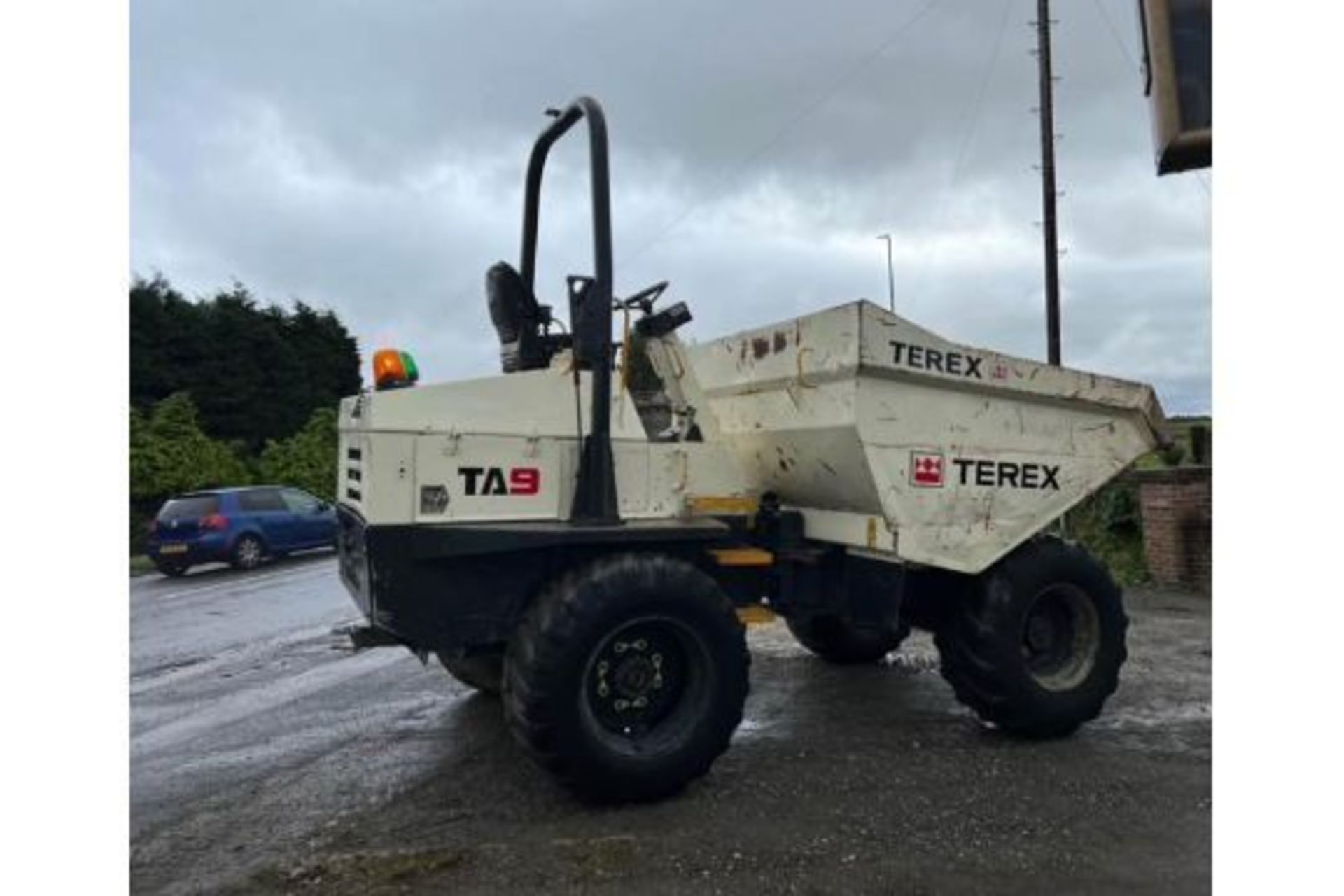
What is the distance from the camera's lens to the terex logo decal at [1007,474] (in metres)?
5.26

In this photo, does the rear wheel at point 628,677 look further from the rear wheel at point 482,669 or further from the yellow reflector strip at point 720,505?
the rear wheel at point 482,669

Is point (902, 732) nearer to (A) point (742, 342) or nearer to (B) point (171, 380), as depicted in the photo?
(A) point (742, 342)

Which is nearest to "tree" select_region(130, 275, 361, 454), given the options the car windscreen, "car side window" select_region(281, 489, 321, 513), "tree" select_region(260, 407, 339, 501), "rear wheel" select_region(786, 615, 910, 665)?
"tree" select_region(260, 407, 339, 501)

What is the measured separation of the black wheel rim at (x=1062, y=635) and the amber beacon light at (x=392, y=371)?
346cm

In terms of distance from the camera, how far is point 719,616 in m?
4.52

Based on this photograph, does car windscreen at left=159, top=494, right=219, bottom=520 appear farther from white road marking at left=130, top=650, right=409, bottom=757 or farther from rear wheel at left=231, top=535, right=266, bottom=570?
white road marking at left=130, top=650, right=409, bottom=757

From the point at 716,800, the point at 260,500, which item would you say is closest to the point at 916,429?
the point at 716,800

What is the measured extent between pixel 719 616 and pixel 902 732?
158 centimetres

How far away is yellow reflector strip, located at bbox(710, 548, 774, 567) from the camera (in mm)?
4949

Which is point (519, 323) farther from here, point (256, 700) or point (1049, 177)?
point (1049, 177)

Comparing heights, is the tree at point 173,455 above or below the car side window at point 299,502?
above

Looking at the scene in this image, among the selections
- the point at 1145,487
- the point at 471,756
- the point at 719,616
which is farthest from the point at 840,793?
the point at 1145,487

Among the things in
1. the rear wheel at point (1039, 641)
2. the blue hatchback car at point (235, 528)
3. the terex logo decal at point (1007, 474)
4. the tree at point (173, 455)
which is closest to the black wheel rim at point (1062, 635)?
the rear wheel at point (1039, 641)

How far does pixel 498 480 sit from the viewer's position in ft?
14.8
